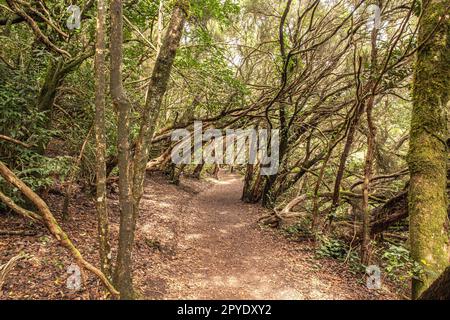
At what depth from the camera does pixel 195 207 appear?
11797 mm

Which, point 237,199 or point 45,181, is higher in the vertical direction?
point 45,181

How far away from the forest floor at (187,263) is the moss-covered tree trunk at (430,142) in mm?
1830

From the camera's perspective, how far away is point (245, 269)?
612cm

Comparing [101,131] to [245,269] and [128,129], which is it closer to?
[128,129]

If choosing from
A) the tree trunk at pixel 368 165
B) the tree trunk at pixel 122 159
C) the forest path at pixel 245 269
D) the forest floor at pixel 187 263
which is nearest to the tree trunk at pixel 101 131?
the tree trunk at pixel 122 159

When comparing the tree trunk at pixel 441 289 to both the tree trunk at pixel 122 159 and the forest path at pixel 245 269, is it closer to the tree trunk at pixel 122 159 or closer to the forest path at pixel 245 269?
the forest path at pixel 245 269

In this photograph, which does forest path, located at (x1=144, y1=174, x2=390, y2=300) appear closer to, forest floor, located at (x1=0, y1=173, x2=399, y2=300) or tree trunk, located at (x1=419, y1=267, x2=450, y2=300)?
forest floor, located at (x1=0, y1=173, x2=399, y2=300)

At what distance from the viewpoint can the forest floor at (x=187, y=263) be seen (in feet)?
14.2

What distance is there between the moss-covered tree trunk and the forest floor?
72.0 inches

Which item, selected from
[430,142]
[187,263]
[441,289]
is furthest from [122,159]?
[430,142]

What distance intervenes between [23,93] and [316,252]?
7601 millimetres
